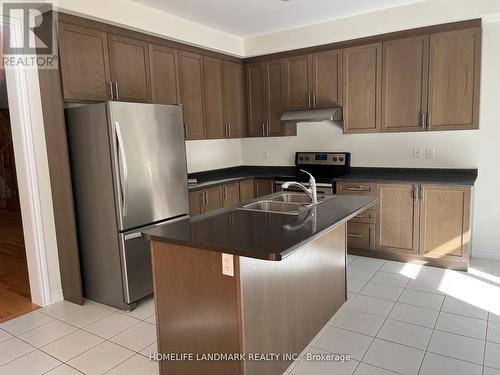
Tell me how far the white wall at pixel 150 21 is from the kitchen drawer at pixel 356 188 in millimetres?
2106

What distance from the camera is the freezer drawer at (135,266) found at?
2969 mm

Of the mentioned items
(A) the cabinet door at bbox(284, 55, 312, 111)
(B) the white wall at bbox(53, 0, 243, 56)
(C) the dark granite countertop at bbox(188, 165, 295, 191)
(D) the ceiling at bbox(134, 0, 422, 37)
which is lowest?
(C) the dark granite countertop at bbox(188, 165, 295, 191)

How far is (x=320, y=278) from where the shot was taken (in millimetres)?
2531

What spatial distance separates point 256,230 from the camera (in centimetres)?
195

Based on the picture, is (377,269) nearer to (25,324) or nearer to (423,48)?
(423,48)

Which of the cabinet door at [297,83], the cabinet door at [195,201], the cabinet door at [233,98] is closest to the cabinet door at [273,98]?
the cabinet door at [297,83]

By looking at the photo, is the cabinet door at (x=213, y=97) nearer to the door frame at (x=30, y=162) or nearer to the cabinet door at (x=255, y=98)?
the cabinet door at (x=255, y=98)

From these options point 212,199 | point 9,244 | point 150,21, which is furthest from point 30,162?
point 9,244

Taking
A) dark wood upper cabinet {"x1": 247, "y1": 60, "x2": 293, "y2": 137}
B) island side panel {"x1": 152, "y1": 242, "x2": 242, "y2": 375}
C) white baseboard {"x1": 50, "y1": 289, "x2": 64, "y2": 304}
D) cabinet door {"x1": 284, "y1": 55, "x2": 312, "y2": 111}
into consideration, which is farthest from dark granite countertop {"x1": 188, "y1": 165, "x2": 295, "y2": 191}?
island side panel {"x1": 152, "y1": 242, "x2": 242, "y2": 375}

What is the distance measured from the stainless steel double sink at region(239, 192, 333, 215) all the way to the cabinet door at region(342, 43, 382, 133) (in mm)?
1664

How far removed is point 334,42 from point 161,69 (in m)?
1.90

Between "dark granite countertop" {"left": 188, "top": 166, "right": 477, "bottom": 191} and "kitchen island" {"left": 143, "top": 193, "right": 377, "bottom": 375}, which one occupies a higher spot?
"dark granite countertop" {"left": 188, "top": 166, "right": 477, "bottom": 191}

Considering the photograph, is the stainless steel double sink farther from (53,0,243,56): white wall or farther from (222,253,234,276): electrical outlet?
(53,0,243,56): white wall

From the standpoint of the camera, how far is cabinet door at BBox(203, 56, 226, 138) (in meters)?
4.37
